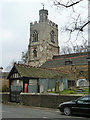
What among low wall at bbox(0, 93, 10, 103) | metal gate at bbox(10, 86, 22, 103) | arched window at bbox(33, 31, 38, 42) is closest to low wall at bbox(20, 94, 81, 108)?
metal gate at bbox(10, 86, 22, 103)

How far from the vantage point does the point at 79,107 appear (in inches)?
482

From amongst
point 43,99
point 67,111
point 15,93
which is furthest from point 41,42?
point 67,111

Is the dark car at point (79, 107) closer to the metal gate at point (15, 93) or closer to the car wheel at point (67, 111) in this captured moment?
the car wheel at point (67, 111)

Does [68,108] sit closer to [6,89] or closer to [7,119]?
[7,119]

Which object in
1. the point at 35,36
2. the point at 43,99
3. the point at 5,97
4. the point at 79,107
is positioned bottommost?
the point at 5,97

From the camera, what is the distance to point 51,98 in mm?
17797

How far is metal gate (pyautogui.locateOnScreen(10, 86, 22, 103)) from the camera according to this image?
21.8 m

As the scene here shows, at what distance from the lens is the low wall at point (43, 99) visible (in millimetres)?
16938

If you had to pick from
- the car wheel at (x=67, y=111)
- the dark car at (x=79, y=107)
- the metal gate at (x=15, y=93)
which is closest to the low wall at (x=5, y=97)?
the metal gate at (x=15, y=93)

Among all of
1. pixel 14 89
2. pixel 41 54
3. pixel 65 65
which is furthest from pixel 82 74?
pixel 41 54

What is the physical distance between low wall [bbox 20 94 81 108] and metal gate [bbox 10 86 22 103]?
113 centimetres

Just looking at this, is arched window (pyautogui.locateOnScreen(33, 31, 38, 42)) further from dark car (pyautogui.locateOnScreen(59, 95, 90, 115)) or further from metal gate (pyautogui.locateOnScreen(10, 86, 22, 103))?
dark car (pyautogui.locateOnScreen(59, 95, 90, 115))

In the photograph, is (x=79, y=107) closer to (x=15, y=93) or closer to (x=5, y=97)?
(x=15, y=93)

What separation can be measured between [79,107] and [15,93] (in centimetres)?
1158
